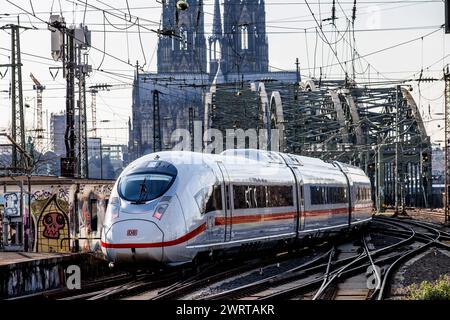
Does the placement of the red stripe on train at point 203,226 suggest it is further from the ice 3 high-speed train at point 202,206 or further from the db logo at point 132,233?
the db logo at point 132,233

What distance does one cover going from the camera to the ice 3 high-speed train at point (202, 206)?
1752cm

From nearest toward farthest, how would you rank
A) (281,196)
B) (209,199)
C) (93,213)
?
(209,199) → (281,196) → (93,213)

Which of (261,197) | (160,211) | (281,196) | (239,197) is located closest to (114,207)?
(160,211)

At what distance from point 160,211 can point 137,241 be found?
76cm

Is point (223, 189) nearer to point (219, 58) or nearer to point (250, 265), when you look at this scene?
point (250, 265)

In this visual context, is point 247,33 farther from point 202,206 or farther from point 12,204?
point 202,206

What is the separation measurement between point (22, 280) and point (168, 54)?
174817 millimetres

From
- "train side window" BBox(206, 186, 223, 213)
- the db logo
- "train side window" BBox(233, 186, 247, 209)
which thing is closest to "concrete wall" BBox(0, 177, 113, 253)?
"train side window" BBox(233, 186, 247, 209)

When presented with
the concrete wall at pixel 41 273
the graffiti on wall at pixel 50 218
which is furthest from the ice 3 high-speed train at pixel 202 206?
the graffiti on wall at pixel 50 218

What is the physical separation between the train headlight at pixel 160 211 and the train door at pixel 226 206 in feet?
7.67

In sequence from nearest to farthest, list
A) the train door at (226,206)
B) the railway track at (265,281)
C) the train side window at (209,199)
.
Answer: the railway track at (265,281) < the train side window at (209,199) < the train door at (226,206)

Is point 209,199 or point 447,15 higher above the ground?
point 447,15

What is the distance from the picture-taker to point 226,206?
2023cm
